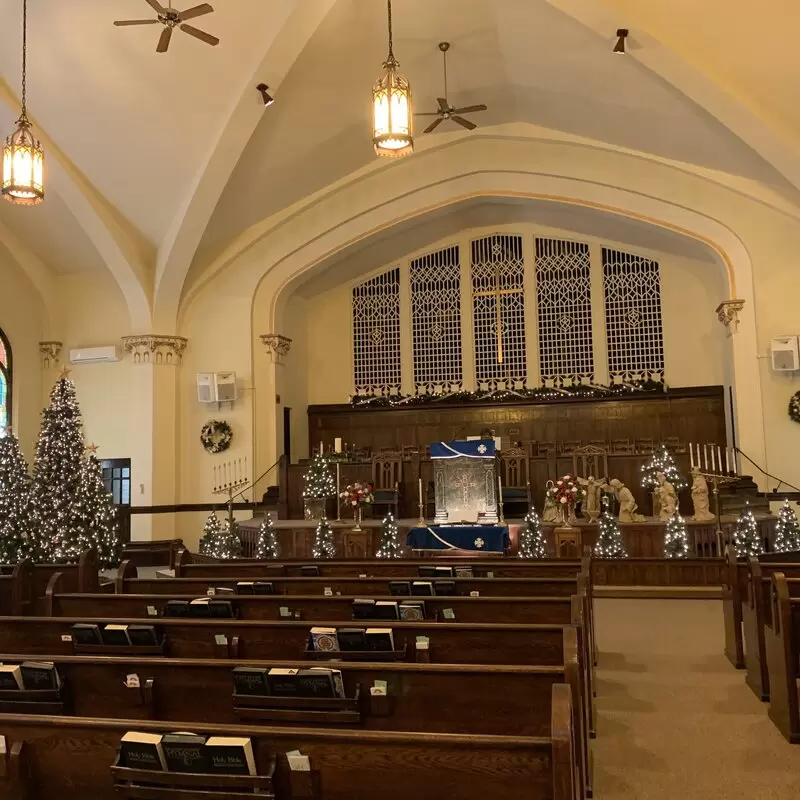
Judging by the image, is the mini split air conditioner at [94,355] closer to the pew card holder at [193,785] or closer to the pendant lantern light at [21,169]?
the pendant lantern light at [21,169]

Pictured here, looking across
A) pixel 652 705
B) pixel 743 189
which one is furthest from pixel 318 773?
pixel 743 189

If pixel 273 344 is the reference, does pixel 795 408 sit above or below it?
below

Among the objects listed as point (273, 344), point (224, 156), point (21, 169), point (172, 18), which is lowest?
point (273, 344)

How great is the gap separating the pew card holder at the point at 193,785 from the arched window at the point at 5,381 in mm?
13516

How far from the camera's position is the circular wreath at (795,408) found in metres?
12.1

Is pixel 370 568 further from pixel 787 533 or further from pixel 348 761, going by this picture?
pixel 787 533

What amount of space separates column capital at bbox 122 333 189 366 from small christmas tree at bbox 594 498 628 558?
28.6ft

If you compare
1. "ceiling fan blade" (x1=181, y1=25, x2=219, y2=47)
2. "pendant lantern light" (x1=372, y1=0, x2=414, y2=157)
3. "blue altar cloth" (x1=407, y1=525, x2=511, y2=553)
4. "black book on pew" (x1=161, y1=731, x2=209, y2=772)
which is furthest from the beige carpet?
"ceiling fan blade" (x1=181, y1=25, x2=219, y2=47)

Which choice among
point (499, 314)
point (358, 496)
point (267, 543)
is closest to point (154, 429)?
point (267, 543)

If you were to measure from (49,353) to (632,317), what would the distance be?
1183 cm

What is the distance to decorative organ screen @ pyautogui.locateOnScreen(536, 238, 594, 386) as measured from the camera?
15.4 m

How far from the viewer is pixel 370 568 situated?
6875mm

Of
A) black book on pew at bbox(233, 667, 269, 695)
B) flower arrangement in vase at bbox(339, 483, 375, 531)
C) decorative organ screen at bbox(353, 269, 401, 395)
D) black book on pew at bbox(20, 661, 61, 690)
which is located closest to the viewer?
black book on pew at bbox(233, 667, 269, 695)

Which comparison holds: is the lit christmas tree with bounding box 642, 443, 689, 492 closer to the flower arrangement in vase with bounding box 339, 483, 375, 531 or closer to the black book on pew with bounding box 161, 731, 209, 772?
the flower arrangement in vase with bounding box 339, 483, 375, 531
